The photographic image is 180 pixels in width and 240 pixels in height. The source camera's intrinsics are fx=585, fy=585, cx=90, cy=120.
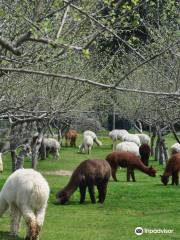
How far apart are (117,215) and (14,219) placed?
4.91 meters

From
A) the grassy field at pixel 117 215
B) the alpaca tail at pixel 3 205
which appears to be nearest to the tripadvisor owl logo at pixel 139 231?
the grassy field at pixel 117 215

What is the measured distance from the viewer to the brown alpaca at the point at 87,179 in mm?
18578

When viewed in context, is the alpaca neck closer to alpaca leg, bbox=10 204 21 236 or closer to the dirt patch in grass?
alpaca leg, bbox=10 204 21 236

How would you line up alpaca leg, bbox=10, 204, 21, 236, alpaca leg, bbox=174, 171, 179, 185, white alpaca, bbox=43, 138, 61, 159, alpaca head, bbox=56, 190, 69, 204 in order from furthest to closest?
white alpaca, bbox=43, 138, 61, 159 < alpaca leg, bbox=174, 171, 179, 185 < alpaca head, bbox=56, 190, 69, 204 < alpaca leg, bbox=10, 204, 21, 236

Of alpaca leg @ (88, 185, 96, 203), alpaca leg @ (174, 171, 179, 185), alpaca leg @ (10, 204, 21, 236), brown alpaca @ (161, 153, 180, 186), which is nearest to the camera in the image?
alpaca leg @ (10, 204, 21, 236)

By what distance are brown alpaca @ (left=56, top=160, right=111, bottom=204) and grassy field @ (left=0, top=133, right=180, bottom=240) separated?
0.38 metres

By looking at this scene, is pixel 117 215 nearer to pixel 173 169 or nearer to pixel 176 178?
pixel 173 169

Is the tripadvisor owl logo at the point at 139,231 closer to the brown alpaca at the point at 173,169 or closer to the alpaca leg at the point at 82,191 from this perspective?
the alpaca leg at the point at 82,191

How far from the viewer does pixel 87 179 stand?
18.6 metres

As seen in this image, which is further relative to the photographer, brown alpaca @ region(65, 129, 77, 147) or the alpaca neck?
brown alpaca @ region(65, 129, 77, 147)

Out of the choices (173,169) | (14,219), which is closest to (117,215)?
(14,219)

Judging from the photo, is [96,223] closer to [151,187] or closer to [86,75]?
[151,187]

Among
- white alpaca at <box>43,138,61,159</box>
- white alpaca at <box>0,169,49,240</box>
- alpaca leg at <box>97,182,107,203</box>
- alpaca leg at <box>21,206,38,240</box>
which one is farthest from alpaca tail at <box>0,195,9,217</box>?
white alpaca at <box>43,138,61,159</box>

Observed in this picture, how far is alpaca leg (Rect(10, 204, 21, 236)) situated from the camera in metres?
12.7
